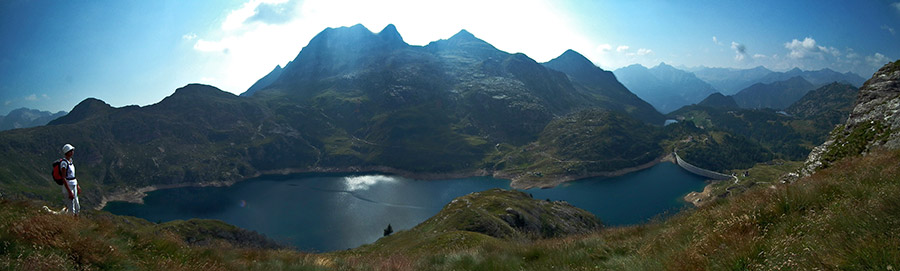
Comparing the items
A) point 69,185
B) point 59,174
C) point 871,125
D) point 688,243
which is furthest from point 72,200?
point 871,125

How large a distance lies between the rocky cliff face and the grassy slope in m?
10.1

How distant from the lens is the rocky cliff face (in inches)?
685

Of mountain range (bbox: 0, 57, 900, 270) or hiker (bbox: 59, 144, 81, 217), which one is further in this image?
hiker (bbox: 59, 144, 81, 217)

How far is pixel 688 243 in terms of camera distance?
338 inches

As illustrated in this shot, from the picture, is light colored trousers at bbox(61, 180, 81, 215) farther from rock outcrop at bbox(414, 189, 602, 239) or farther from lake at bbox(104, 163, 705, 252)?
lake at bbox(104, 163, 705, 252)

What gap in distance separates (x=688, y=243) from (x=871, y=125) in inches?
795

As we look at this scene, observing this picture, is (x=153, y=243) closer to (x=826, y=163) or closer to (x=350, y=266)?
(x=350, y=266)

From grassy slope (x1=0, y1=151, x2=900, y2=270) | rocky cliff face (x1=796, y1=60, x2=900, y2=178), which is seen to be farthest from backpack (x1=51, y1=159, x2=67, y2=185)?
rocky cliff face (x1=796, y1=60, x2=900, y2=178)

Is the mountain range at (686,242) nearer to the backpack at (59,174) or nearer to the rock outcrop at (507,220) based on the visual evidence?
the backpack at (59,174)

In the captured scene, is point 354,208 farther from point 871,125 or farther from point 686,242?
point 686,242

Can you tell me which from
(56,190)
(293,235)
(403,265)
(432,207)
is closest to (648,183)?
(432,207)

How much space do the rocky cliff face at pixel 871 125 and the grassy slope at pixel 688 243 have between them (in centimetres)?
1009

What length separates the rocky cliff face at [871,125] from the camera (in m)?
17.4

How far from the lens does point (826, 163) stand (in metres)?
19.7
